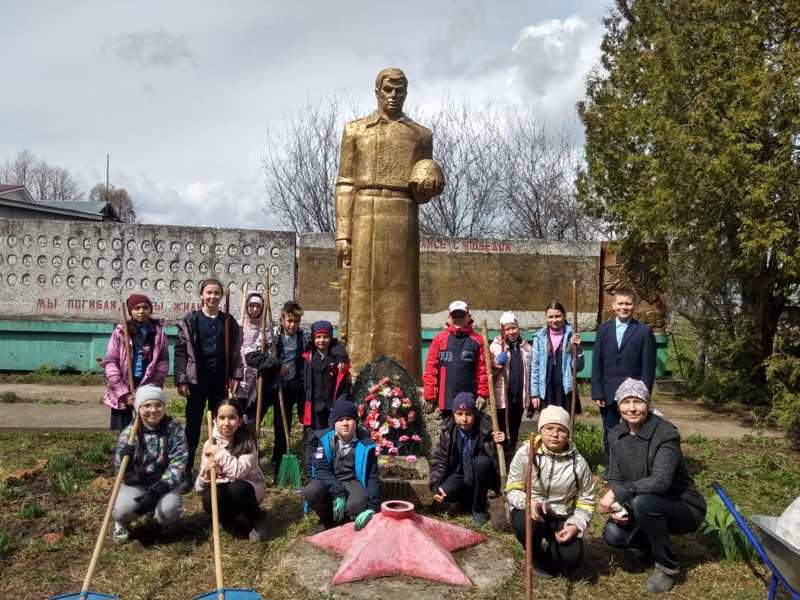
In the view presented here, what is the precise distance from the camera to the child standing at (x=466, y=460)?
437cm

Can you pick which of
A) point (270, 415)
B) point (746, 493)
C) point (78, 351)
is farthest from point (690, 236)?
point (78, 351)

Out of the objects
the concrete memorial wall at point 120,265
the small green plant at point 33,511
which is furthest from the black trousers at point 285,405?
the concrete memorial wall at point 120,265

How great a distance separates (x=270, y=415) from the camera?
24.1ft

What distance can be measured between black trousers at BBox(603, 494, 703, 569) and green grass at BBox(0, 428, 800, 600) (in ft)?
0.63

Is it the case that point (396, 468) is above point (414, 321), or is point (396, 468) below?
below

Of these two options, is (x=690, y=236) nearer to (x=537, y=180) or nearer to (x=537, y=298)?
(x=537, y=298)

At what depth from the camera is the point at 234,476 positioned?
13.3ft

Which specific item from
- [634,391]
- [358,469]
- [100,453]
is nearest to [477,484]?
→ [358,469]

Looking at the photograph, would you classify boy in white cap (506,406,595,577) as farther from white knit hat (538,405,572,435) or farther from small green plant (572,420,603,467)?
small green plant (572,420,603,467)

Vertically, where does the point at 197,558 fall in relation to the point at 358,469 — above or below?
below

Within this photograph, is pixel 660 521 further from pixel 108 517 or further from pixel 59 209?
pixel 59 209

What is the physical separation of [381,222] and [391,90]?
1.12 meters

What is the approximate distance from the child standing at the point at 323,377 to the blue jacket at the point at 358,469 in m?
0.91

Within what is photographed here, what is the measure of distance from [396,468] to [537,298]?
7476mm
